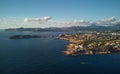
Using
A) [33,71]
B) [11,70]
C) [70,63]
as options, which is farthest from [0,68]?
[70,63]

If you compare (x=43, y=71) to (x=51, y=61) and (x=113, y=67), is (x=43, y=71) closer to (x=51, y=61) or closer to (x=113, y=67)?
(x=51, y=61)

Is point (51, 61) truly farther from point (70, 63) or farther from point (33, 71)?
point (33, 71)

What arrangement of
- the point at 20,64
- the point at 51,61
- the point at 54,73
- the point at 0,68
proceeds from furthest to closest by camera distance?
1. the point at 51,61
2. the point at 20,64
3. the point at 0,68
4. the point at 54,73

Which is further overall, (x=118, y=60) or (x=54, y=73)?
(x=118, y=60)

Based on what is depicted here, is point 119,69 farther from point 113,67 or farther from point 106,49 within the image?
point 106,49

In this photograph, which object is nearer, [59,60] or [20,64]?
[20,64]

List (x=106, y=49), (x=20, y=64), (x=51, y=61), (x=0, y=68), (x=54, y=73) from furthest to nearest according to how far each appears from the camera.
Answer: (x=106, y=49)
(x=51, y=61)
(x=20, y=64)
(x=0, y=68)
(x=54, y=73)

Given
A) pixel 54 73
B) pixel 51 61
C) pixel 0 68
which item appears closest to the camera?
pixel 54 73

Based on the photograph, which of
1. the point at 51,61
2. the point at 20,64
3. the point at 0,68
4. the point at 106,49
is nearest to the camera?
the point at 0,68

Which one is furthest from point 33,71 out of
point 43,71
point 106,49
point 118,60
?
point 106,49
